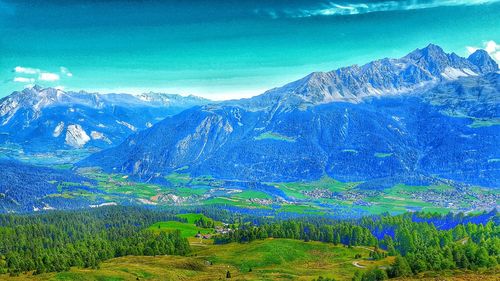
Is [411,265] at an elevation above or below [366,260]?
above

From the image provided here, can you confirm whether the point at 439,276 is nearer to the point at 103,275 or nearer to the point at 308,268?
the point at 308,268

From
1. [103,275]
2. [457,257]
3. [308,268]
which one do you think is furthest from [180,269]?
[457,257]

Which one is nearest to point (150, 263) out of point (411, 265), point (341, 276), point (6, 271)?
point (6, 271)

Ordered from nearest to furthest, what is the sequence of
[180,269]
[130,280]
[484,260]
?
[484,260] → [130,280] → [180,269]

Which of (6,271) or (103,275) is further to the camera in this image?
(6,271)

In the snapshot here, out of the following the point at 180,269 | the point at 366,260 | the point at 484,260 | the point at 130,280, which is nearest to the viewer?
the point at 484,260

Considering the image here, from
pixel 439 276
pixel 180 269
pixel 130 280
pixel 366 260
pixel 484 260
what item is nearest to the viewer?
pixel 439 276

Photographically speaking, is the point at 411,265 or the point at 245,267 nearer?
the point at 411,265

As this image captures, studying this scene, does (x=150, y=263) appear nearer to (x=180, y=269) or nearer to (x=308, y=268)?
(x=180, y=269)

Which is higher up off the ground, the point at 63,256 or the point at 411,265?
the point at 411,265
